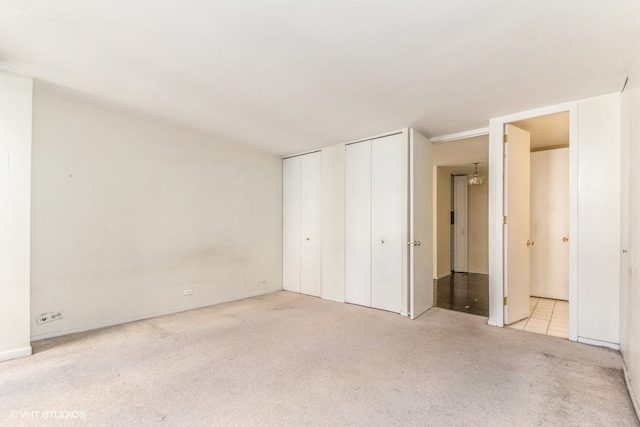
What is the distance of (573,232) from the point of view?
3.06 m

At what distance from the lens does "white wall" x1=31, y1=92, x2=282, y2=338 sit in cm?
311

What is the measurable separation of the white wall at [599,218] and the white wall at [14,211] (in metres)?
5.29

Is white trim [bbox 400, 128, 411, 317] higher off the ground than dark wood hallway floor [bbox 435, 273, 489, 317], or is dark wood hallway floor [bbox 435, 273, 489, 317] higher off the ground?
white trim [bbox 400, 128, 411, 317]

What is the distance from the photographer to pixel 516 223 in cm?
365

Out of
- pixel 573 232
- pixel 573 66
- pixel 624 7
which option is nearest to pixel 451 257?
pixel 573 232

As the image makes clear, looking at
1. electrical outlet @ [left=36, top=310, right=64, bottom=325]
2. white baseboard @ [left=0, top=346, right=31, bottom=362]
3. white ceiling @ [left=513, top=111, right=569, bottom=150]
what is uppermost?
white ceiling @ [left=513, top=111, right=569, bottom=150]

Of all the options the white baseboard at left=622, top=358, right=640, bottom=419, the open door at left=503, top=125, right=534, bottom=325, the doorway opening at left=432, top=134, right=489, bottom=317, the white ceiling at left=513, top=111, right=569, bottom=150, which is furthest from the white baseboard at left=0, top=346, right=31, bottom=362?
the white ceiling at left=513, top=111, right=569, bottom=150

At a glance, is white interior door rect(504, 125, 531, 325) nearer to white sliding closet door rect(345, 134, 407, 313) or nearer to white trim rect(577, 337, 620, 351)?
white trim rect(577, 337, 620, 351)

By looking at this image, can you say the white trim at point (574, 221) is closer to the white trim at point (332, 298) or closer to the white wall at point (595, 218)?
the white wall at point (595, 218)

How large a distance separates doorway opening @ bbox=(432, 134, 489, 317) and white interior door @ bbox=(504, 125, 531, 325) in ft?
5.11

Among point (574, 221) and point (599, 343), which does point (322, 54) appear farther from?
point (599, 343)

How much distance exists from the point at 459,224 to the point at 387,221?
4.07 m

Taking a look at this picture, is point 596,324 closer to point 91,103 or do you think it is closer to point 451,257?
point 451,257

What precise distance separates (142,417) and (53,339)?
202 centimetres
